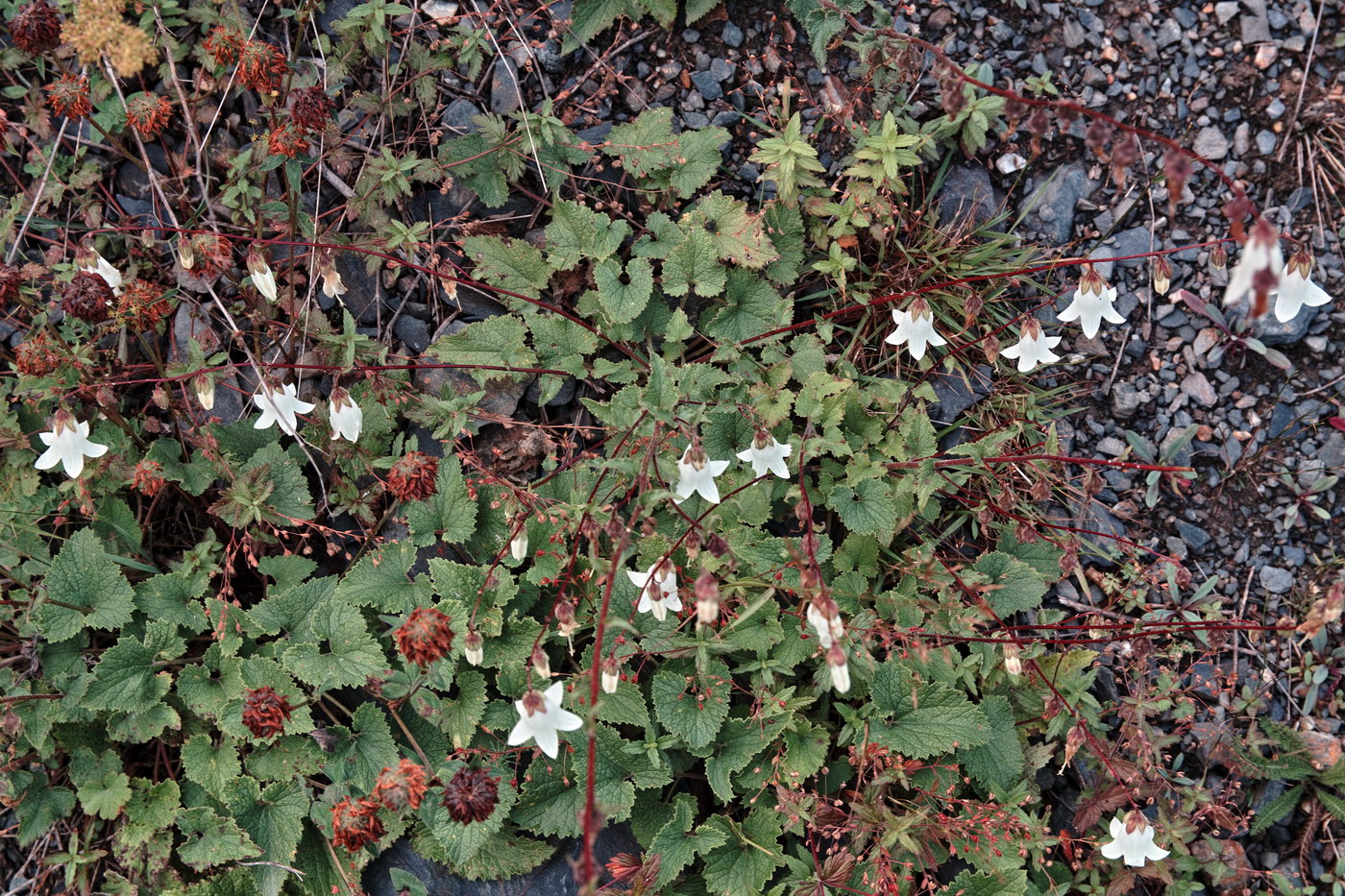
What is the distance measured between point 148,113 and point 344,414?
1.58 meters

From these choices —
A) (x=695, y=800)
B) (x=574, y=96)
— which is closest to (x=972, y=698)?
(x=695, y=800)

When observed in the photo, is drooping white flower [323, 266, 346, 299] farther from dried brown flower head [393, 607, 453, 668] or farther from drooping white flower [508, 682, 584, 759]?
drooping white flower [508, 682, 584, 759]

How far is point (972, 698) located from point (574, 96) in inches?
127

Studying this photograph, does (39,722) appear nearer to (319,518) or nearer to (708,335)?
(319,518)

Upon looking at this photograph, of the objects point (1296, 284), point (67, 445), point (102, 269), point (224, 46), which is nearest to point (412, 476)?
point (67, 445)

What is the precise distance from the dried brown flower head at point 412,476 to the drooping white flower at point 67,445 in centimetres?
105

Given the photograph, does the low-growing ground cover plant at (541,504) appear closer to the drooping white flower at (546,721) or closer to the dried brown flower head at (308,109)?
the dried brown flower head at (308,109)

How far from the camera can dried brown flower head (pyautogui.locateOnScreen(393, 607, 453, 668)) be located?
288cm

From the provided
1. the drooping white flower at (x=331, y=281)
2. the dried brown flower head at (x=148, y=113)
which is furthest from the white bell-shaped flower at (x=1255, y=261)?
the dried brown flower head at (x=148, y=113)

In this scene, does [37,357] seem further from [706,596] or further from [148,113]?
[706,596]

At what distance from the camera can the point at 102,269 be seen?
355 cm

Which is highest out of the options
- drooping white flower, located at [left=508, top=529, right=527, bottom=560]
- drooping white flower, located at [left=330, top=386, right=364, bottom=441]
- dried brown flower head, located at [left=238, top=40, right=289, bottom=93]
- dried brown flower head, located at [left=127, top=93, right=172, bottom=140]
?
dried brown flower head, located at [left=238, top=40, right=289, bottom=93]

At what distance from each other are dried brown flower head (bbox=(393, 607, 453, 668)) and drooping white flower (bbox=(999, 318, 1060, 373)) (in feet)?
7.12

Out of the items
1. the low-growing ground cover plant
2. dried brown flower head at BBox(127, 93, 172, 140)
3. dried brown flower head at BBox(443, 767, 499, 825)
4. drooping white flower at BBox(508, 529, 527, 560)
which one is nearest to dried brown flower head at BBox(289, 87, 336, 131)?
the low-growing ground cover plant
